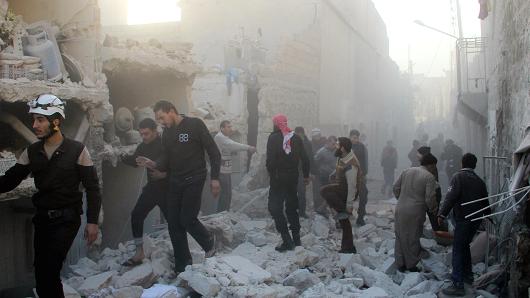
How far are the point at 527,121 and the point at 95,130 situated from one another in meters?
5.08

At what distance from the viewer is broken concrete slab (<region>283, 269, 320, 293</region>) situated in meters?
5.20

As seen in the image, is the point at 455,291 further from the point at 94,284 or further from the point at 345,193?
the point at 94,284

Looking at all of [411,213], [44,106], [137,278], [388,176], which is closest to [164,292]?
[137,278]

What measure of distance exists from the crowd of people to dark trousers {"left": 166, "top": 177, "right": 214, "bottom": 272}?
10 mm

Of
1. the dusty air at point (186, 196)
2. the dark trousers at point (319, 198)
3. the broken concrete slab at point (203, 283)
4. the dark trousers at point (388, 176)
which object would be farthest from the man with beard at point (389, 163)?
the broken concrete slab at point (203, 283)

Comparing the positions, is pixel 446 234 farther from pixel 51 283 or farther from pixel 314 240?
pixel 51 283

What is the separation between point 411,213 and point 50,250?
4.13m

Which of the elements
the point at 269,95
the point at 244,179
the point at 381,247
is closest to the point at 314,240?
the point at 381,247

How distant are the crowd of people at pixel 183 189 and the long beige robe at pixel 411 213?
0.01 meters

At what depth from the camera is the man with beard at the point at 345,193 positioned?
6.89m

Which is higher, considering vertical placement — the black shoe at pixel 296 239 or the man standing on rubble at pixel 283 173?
the man standing on rubble at pixel 283 173

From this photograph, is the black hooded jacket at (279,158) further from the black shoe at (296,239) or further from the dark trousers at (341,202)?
the black shoe at (296,239)

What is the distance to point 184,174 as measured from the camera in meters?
5.35

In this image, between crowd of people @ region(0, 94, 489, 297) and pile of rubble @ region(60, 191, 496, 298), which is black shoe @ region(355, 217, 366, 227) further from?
crowd of people @ region(0, 94, 489, 297)
